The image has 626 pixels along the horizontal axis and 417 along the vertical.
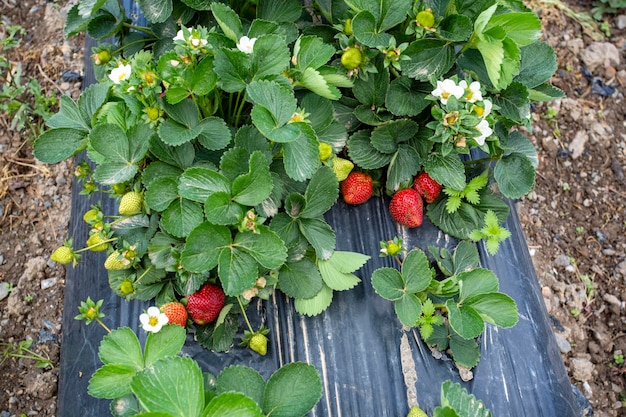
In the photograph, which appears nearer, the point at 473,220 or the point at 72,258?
the point at 72,258

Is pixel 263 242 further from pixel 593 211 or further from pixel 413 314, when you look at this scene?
pixel 593 211

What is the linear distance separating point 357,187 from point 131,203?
571mm

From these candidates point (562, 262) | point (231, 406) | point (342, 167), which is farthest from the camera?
point (562, 262)

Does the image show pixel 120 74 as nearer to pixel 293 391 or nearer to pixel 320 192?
pixel 320 192

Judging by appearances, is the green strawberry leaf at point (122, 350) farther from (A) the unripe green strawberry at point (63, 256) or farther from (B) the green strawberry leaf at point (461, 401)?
(B) the green strawberry leaf at point (461, 401)

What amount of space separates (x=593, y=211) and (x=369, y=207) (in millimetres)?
1069

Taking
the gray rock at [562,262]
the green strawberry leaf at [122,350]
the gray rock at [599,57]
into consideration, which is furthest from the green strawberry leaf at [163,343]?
the gray rock at [599,57]

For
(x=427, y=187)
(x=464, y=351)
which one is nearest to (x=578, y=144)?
(x=427, y=187)

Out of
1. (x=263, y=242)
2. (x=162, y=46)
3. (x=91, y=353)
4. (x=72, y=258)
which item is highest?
(x=162, y=46)

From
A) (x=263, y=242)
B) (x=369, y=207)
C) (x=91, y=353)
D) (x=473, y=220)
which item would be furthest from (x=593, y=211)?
(x=91, y=353)

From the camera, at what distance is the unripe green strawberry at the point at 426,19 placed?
4.65ft

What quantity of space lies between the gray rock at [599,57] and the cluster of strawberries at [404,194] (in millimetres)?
1366

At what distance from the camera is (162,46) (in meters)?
1.62

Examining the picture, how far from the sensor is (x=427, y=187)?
1547mm
